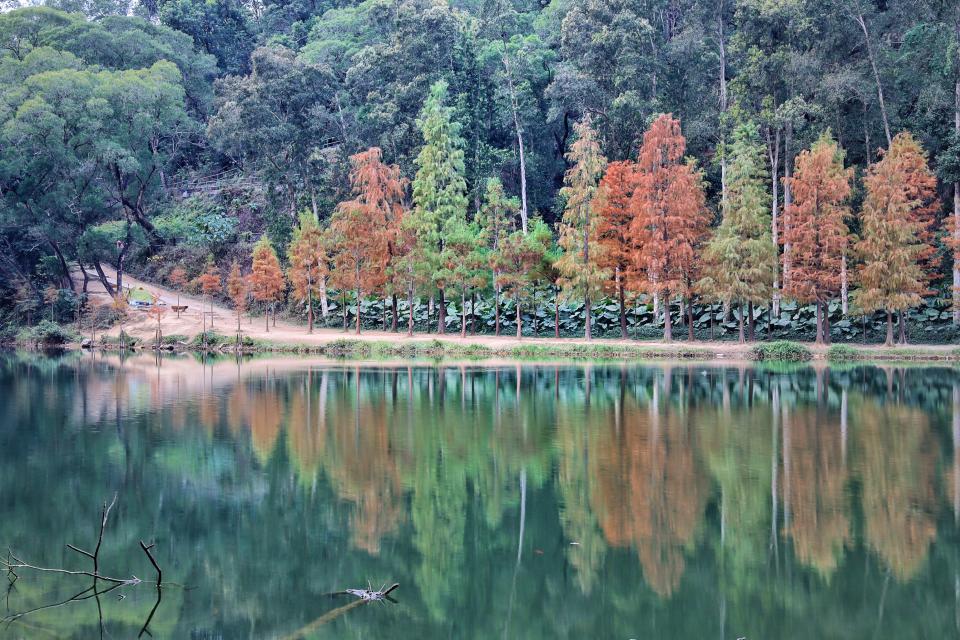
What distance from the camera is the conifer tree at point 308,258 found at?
48.9 metres

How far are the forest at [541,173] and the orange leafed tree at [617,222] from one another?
15 centimetres

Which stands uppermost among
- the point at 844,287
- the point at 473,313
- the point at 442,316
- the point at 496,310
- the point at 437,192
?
the point at 437,192

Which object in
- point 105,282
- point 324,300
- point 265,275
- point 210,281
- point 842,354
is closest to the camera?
point 842,354

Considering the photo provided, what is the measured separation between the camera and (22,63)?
189 feet

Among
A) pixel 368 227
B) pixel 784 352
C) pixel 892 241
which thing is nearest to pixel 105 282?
pixel 368 227

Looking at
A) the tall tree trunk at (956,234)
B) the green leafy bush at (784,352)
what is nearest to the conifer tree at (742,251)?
the green leafy bush at (784,352)

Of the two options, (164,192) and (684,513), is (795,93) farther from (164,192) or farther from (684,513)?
(164,192)

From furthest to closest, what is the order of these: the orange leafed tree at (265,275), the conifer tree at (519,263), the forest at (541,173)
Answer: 1. the orange leafed tree at (265,275)
2. the conifer tree at (519,263)
3. the forest at (541,173)

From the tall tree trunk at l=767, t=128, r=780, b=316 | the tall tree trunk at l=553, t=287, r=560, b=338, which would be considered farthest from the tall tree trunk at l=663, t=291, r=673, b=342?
the tall tree trunk at l=553, t=287, r=560, b=338

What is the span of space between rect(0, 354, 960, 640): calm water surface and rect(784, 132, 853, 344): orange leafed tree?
14547 millimetres

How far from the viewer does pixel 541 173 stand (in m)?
60.0

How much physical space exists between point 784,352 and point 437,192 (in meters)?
20.6

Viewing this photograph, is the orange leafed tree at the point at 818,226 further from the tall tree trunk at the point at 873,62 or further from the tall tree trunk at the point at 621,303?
the tall tree trunk at the point at 621,303

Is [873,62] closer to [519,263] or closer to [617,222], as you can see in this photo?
[617,222]
